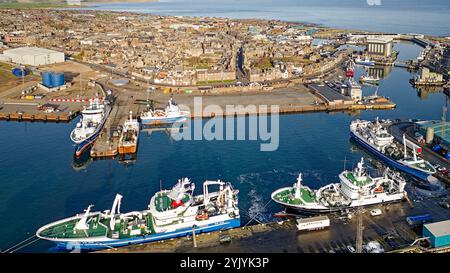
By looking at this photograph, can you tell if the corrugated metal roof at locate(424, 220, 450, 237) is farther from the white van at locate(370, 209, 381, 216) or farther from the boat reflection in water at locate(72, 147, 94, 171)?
the boat reflection in water at locate(72, 147, 94, 171)

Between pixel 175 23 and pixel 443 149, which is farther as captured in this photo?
pixel 175 23

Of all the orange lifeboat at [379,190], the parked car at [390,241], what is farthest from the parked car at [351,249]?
the orange lifeboat at [379,190]

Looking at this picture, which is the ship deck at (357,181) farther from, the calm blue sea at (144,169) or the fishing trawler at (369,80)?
the fishing trawler at (369,80)

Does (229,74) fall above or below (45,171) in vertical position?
above

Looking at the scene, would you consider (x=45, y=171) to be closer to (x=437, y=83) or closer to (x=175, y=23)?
(x=437, y=83)

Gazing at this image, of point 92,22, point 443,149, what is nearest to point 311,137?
point 443,149

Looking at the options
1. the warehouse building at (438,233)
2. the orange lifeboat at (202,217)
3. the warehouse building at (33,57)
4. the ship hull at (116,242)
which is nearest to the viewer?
the warehouse building at (438,233)
